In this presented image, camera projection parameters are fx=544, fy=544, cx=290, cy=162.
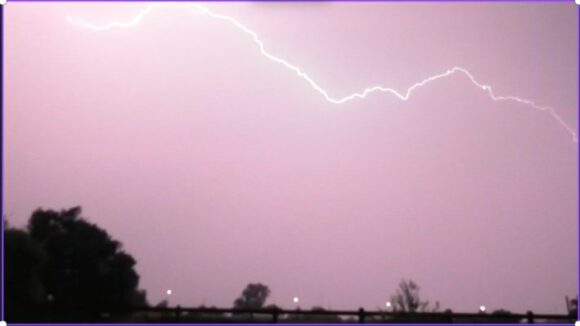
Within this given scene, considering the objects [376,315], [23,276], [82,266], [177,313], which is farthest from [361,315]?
[23,276]

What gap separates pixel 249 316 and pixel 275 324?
4.84 ft

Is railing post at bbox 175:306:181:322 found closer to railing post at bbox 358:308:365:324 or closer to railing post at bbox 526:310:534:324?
railing post at bbox 358:308:365:324

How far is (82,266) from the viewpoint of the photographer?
1191 cm

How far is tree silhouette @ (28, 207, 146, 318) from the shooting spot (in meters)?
11.5

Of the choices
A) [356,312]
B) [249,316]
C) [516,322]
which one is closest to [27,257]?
[249,316]

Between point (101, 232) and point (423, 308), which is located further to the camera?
point (423, 308)

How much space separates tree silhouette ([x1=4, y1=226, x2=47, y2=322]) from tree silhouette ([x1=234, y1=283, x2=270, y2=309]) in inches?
280

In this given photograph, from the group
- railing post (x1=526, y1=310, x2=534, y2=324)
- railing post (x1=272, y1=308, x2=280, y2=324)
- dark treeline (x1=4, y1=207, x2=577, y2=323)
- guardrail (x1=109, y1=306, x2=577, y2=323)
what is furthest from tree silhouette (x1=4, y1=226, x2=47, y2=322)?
railing post (x1=526, y1=310, x2=534, y2=324)

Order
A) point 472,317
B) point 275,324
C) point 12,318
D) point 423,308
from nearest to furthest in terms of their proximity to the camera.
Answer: point 12,318 → point 275,324 → point 472,317 → point 423,308

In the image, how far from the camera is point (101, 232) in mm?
12531

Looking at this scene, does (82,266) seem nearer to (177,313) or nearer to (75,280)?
(75,280)

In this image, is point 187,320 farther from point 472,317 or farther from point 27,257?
point 472,317

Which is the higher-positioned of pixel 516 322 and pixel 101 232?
pixel 101 232

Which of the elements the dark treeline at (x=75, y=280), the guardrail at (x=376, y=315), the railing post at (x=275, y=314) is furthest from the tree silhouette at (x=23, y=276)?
the railing post at (x=275, y=314)
